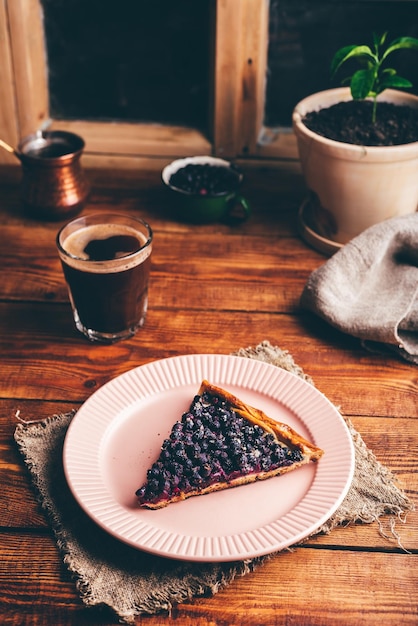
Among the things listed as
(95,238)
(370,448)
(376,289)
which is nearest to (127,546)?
(370,448)

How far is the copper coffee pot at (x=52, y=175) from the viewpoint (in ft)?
5.19

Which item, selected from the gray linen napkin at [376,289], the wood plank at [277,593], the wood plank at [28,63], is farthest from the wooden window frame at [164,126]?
the wood plank at [277,593]

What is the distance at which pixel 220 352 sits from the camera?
1275 millimetres

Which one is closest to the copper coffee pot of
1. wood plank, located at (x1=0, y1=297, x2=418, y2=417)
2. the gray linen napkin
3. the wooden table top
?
Answer: the wooden table top

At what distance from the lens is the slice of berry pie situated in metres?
0.95

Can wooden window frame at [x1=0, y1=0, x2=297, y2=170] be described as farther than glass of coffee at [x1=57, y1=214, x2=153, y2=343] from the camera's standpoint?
Yes

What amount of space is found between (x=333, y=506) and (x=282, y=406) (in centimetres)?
22

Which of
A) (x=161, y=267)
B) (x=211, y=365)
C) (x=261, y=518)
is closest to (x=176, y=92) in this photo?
(x=161, y=267)

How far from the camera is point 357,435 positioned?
43.3 inches

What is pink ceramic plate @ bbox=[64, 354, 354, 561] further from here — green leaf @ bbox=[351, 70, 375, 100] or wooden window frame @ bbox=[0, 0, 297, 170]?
wooden window frame @ bbox=[0, 0, 297, 170]

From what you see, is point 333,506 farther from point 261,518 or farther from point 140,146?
point 140,146

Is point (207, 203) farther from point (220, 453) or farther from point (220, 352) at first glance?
point (220, 453)

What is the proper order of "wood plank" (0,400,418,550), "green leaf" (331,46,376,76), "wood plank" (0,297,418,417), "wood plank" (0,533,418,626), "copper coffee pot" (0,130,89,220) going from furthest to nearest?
1. "copper coffee pot" (0,130,89,220)
2. "green leaf" (331,46,376,76)
3. "wood plank" (0,297,418,417)
4. "wood plank" (0,400,418,550)
5. "wood plank" (0,533,418,626)

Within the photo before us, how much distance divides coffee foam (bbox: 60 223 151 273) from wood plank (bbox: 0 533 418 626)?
0.48 meters
